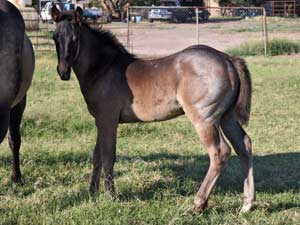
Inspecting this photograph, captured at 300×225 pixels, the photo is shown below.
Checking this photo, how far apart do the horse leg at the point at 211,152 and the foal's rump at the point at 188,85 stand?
0.10 m

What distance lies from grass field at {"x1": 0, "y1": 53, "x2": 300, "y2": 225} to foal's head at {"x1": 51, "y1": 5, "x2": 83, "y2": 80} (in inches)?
46.1

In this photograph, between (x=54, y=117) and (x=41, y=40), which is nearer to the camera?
(x=54, y=117)

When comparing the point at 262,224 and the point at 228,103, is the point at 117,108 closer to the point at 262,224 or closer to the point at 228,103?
the point at 228,103

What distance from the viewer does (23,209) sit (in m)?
4.61

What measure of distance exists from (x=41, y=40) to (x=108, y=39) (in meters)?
20.9

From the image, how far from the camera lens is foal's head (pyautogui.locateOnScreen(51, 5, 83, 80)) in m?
5.05

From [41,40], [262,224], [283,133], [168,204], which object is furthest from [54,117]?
[41,40]

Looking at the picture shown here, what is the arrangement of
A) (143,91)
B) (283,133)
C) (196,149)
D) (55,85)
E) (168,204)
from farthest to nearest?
(55,85) < (283,133) < (196,149) < (143,91) < (168,204)

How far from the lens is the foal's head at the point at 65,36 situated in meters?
5.05

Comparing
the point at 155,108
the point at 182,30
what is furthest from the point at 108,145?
the point at 182,30

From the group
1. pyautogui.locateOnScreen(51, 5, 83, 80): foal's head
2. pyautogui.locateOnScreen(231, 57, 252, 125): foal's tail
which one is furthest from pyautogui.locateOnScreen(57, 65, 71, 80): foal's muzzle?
pyautogui.locateOnScreen(231, 57, 252, 125): foal's tail

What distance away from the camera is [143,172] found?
6312 millimetres

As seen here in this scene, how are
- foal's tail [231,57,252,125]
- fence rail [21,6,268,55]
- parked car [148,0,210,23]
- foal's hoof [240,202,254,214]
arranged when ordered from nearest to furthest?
foal's hoof [240,202,254,214]
foal's tail [231,57,252,125]
fence rail [21,6,268,55]
parked car [148,0,210,23]

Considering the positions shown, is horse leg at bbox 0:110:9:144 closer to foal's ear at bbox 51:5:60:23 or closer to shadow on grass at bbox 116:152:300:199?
foal's ear at bbox 51:5:60:23
